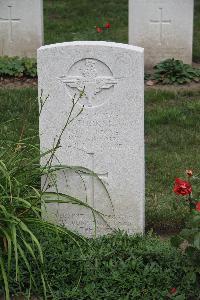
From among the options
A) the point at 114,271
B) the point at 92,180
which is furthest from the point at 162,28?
the point at 114,271

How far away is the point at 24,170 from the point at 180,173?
184 centimetres

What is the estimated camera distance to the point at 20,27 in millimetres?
10039

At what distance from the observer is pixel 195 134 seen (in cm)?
753

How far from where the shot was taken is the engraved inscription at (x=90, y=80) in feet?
16.1

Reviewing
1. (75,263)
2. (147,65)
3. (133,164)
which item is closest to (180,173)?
(133,164)

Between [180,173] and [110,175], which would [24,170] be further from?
[180,173]

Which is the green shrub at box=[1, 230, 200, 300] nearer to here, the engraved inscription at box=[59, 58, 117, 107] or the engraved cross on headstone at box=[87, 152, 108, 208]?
the engraved cross on headstone at box=[87, 152, 108, 208]

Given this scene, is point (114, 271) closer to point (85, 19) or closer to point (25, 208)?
point (25, 208)

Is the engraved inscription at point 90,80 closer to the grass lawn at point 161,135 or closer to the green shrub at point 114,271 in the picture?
the grass lawn at point 161,135

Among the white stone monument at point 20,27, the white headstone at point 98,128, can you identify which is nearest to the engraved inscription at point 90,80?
the white headstone at point 98,128

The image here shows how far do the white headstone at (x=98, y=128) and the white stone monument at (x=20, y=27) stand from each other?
5017mm

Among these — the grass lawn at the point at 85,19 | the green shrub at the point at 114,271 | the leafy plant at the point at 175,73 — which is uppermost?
the grass lawn at the point at 85,19

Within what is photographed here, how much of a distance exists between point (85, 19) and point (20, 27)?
10.8 feet

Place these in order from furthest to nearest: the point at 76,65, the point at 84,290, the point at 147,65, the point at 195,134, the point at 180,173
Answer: the point at 147,65, the point at 195,134, the point at 180,173, the point at 76,65, the point at 84,290
